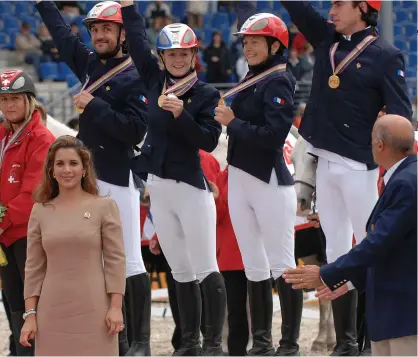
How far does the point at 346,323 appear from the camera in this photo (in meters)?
7.55

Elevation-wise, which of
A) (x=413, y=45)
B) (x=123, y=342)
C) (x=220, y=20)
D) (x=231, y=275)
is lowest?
(x=123, y=342)

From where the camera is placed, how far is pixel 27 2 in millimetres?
19469

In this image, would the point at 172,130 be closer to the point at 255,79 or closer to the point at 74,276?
the point at 255,79

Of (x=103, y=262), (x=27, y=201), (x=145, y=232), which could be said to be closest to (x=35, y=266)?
(x=103, y=262)

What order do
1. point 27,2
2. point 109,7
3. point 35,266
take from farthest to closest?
1. point 27,2
2. point 109,7
3. point 35,266

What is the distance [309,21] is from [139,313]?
2.11 m

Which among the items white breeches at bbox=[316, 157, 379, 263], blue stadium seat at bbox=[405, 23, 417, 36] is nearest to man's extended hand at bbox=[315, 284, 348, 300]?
white breeches at bbox=[316, 157, 379, 263]

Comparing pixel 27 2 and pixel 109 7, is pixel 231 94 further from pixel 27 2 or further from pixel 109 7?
pixel 27 2

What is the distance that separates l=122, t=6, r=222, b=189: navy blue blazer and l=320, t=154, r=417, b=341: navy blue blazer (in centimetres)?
200

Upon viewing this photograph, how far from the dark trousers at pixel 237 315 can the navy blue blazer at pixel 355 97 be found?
1.54 m

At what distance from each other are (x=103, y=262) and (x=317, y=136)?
5.63 feet

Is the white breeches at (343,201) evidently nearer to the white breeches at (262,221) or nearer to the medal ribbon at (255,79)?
the white breeches at (262,221)

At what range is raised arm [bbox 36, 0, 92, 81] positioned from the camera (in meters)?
8.18

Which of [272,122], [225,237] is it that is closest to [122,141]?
[272,122]
